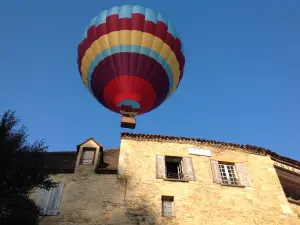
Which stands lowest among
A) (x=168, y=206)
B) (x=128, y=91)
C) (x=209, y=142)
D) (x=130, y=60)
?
(x=168, y=206)

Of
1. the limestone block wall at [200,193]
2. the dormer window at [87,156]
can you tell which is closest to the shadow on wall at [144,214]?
the limestone block wall at [200,193]

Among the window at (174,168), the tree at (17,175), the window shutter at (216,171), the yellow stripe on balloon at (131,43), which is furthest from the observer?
the yellow stripe on balloon at (131,43)

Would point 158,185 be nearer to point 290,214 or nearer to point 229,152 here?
point 229,152

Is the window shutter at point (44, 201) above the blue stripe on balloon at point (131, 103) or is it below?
below

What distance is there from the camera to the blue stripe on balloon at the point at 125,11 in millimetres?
15336

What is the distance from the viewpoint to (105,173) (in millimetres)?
13586

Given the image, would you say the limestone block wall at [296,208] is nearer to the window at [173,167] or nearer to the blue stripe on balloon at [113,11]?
the window at [173,167]

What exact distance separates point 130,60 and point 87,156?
465cm

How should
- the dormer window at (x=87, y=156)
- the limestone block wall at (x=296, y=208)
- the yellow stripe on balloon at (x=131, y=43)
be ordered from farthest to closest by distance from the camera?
the yellow stripe on balloon at (x=131, y=43)
the dormer window at (x=87, y=156)
the limestone block wall at (x=296, y=208)

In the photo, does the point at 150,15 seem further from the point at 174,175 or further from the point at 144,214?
the point at 144,214

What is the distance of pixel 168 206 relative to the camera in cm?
1286

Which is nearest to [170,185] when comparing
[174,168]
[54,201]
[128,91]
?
[174,168]

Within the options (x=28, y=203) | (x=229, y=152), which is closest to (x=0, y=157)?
(x=28, y=203)

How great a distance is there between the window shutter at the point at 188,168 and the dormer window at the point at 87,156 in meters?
3.96
